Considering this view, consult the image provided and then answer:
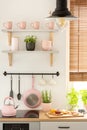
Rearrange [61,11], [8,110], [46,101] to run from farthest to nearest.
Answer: [46,101], [8,110], [61,11]

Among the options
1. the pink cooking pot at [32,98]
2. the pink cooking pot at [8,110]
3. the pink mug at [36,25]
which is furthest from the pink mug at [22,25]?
the pink cooking pot at [8,110]

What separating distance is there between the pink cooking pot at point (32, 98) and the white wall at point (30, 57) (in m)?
0.08

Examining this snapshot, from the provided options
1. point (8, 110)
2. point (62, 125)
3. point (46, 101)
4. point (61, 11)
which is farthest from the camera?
point (46, 101)

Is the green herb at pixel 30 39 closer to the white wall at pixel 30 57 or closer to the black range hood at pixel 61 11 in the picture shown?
the white wall at pixel 30 57

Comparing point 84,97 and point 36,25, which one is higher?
point 36,25

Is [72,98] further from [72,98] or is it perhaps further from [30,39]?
[30,39]

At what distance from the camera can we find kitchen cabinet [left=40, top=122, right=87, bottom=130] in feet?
11.3

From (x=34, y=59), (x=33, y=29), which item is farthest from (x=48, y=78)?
(x=33, y=29)

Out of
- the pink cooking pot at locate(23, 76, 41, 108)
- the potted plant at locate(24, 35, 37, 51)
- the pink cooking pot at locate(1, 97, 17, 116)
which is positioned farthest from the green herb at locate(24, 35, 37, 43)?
the pink cooking pot at locate(1, 97, 17, 116)

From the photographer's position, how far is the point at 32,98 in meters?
3.93

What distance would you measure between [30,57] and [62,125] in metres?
0.97

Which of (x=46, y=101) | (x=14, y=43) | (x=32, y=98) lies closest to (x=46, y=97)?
(x=46, y=101)

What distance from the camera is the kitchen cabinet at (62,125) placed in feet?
11.3

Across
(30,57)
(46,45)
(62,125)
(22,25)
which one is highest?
(22,25)
